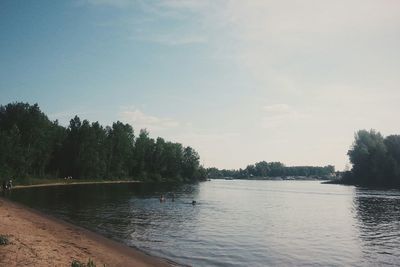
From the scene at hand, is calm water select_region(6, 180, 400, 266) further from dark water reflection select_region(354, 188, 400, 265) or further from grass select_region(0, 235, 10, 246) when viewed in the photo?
grass select_region(0, 235, 10, 246)

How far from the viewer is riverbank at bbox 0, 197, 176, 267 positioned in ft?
71.6

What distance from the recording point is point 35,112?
156 meters

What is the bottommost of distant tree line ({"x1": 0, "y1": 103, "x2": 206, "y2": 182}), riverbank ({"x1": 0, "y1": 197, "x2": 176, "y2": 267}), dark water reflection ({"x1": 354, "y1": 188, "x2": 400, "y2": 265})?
dark water reflection ({"x1": 354, "y1": 188, "x2": 400, "y2": 265})

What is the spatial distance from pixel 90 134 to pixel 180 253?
16236cm

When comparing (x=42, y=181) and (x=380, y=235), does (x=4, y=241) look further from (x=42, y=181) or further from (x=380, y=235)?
(x=42, y=181)

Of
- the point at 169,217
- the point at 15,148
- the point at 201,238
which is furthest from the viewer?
the point at 15,148

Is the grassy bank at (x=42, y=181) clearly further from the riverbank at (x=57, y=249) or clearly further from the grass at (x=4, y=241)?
the grass at (x=4, y=241)

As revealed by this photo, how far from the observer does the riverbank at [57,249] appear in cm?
2183

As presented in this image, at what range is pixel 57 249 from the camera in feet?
84.9

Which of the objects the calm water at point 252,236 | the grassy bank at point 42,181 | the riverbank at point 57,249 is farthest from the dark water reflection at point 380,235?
the grassy bank at point 42,181

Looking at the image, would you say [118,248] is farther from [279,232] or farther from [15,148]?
[15,148]

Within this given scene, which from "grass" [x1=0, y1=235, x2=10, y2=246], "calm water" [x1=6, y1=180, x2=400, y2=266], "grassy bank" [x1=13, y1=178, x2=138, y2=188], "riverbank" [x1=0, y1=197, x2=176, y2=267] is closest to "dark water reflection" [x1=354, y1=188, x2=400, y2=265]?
"calm water" [x1=6, y1=180, x2=400, y2=266]

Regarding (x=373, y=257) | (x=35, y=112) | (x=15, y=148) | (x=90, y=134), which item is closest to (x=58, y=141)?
(x=90, y=134)

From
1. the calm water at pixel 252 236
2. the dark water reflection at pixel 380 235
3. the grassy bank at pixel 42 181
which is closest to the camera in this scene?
the calm water at pixel 252 236
